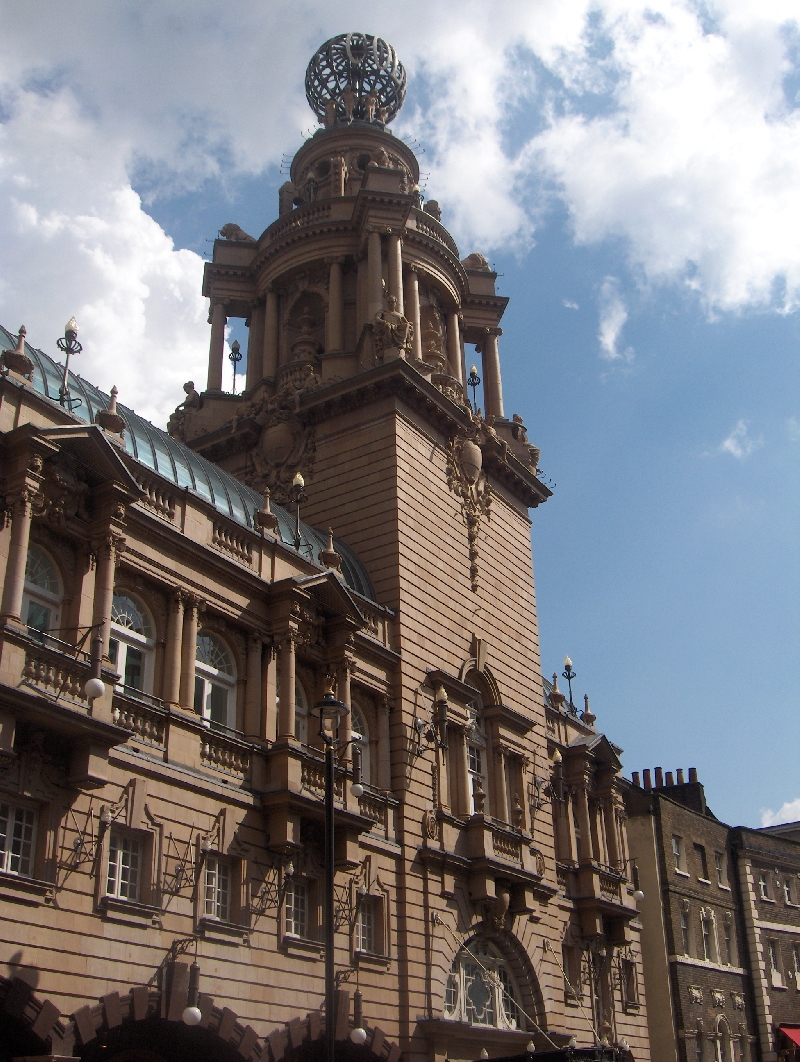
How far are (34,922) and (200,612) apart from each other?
356 inches

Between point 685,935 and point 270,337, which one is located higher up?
point 270,337

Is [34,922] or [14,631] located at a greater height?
[14,631]

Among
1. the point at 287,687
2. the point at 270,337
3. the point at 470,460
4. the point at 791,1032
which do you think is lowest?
the point at 791,1032

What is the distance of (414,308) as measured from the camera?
46.4 metres

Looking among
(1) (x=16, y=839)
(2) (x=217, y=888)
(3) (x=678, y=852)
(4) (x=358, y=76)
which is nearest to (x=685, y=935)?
(3) (x=678, y=852)

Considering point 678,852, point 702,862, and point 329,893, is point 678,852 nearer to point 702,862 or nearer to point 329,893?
point 702,862

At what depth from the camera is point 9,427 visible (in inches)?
948

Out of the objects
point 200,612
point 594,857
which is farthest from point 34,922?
point 594,857

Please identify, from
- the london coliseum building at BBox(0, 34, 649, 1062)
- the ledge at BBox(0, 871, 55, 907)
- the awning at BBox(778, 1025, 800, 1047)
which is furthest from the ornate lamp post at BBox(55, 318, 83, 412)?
the awning at BBox(778, 1025, 800, 1047)

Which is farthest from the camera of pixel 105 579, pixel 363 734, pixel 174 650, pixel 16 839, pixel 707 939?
pixel 707 939

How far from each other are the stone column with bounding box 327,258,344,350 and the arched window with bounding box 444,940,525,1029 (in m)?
23.5

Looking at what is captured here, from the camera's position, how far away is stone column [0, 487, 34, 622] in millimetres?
22250

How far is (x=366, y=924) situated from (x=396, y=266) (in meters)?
26.4

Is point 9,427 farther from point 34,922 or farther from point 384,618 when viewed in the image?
point 384,618
